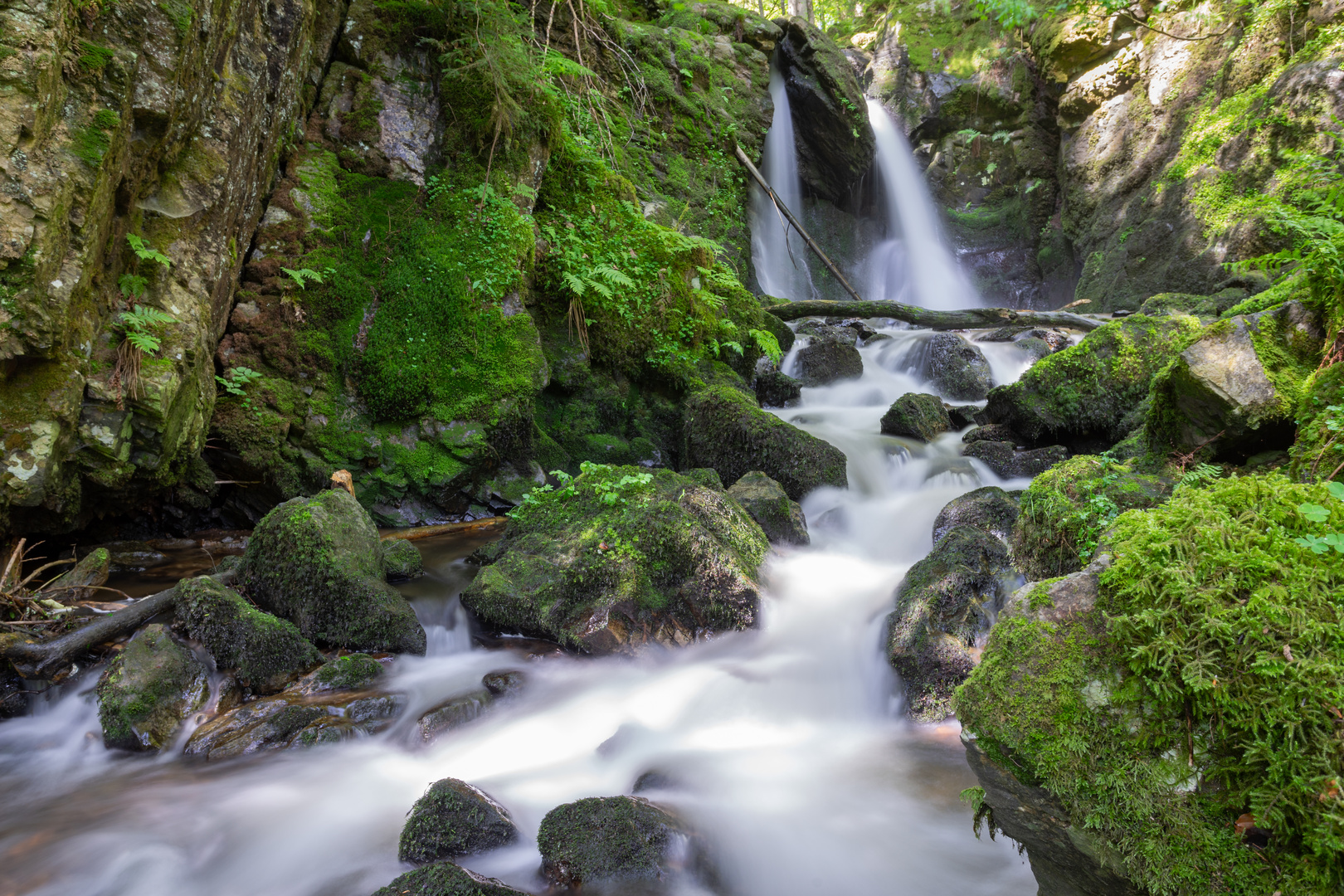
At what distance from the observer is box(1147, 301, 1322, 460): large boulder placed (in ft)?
11.9

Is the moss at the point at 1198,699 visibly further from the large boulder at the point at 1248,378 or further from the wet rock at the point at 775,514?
the wet rock at the point at 775,514

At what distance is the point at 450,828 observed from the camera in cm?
263

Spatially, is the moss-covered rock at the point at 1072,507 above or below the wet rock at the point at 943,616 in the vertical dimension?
above

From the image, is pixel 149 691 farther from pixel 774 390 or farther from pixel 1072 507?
pixel 774 390

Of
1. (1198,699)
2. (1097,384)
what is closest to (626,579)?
(1198,699)

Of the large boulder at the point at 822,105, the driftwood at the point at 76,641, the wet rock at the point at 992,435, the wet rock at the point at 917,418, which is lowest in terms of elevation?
the driftwood at the point at 76,641

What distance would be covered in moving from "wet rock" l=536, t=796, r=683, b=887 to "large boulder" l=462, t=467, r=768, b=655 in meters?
1.65

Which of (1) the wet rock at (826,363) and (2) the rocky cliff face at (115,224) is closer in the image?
(2) the rocky cliff face at (115,224)

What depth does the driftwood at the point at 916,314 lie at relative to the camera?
1266 cm

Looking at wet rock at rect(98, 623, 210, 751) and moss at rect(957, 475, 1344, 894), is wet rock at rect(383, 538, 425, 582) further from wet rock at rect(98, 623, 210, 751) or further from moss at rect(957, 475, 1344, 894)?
moss at rect(957, 475, 1344, 894)

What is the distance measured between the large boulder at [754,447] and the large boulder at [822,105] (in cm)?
1275

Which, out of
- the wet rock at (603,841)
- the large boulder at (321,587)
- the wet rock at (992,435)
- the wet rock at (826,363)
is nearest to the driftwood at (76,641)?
the large boulder at (321,587)

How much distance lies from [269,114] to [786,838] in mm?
7671

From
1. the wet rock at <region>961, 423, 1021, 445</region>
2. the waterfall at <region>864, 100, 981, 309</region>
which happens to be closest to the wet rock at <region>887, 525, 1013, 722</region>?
the wet rock at <region>961, 423, 1021, 445</region>
